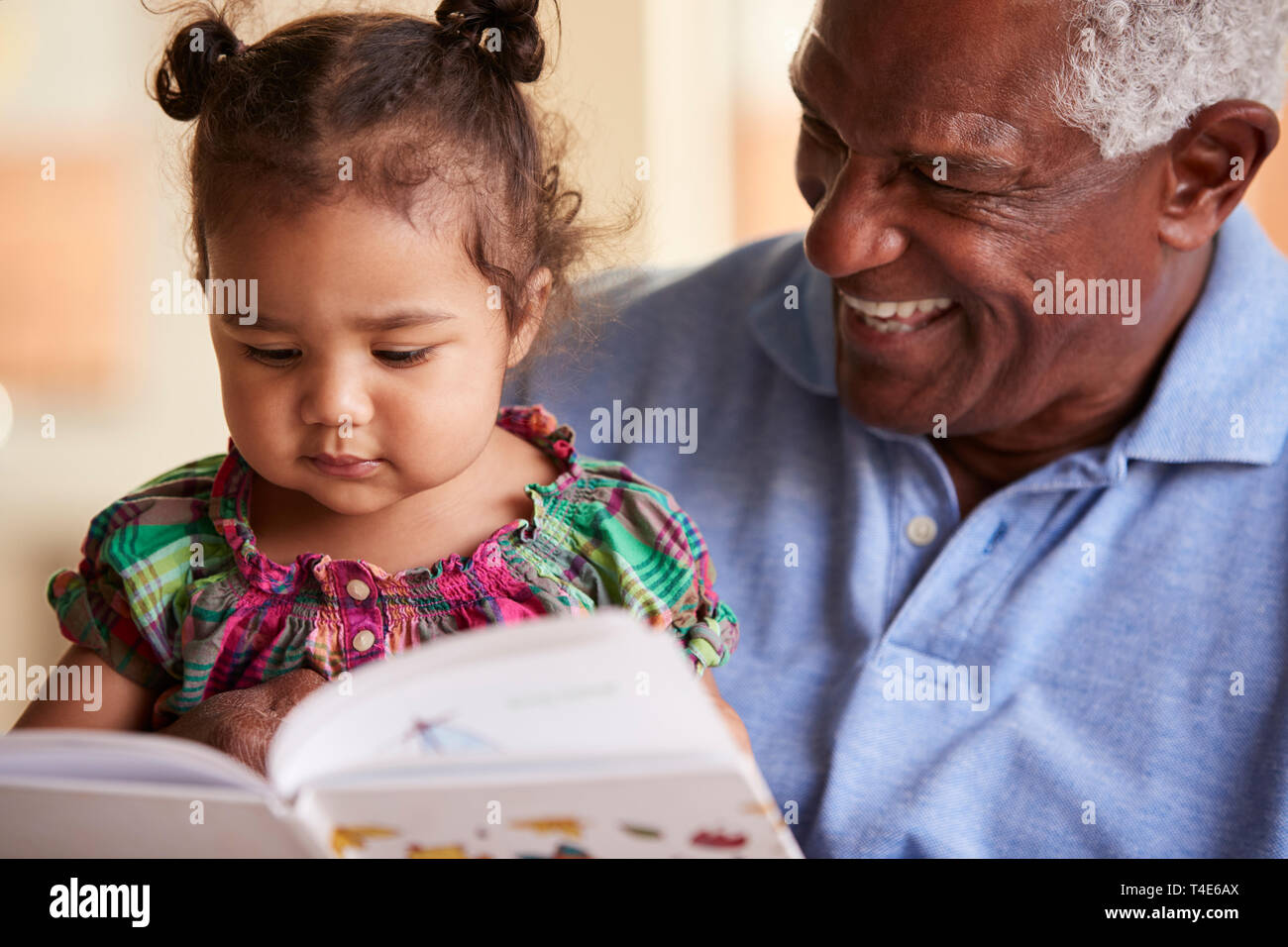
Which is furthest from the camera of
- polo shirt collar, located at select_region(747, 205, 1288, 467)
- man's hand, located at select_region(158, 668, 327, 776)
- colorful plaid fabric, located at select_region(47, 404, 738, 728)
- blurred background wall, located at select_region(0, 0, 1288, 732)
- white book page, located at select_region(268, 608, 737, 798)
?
blurred background wall, located at select_region(0, 0, 1288, 732)

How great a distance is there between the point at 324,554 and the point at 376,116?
469 mm

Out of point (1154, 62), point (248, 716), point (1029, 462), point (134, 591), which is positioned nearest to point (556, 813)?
point (248, 716)

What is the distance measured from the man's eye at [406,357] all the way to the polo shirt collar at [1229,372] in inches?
26.8

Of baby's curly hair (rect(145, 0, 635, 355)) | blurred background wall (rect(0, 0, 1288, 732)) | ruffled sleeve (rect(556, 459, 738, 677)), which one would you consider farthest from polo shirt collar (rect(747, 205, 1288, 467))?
blurred background wall (rect(0, 0, 1288, 732))

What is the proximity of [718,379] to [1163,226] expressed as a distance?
0.65m

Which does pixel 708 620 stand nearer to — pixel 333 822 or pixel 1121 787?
pixel 1121 787

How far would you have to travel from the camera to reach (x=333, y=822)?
2.91 feet

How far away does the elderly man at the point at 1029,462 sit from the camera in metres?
1.39

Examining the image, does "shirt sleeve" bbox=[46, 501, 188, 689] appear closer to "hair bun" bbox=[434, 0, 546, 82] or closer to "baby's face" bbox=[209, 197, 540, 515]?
"baby's face" bbox=[209, 197, 540, 515]

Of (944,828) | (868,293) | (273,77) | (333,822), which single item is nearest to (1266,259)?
(868,293)

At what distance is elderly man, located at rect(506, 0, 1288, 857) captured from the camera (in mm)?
1394

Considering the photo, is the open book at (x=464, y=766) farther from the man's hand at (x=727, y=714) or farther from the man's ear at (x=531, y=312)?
the man's ear at (x=531, y=312)

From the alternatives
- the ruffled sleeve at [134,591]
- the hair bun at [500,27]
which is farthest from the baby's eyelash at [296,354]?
the hair bun at [500,27]

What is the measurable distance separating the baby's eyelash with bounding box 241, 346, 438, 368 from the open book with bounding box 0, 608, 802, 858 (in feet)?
1.55
